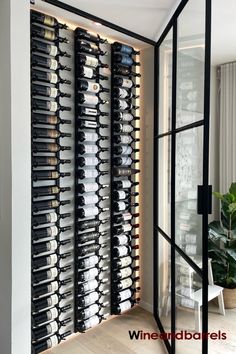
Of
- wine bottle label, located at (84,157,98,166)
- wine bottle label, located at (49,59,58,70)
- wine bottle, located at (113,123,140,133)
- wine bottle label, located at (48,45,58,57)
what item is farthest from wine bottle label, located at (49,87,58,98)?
wine bottle, located at (113,123,140,133)

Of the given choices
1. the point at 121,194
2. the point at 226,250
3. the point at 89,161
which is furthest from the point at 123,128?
the point at 226,250

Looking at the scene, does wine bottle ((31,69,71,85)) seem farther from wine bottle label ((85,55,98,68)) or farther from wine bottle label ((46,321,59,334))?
wine bottle label ((46,321,59,334))

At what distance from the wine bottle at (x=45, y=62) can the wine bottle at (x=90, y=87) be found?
205 mm

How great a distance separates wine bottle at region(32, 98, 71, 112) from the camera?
7.22ft

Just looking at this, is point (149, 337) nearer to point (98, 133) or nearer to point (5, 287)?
point (5, 287)

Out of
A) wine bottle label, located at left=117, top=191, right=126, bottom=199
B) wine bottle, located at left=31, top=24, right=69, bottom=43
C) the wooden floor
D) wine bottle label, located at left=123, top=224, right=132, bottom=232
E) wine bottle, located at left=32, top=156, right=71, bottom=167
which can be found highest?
wine bottle, located at left=31, top=24, right=69, bottom=43

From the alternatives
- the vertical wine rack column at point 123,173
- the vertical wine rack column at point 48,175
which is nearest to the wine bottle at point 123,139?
the vertical wine rack column at point 123,173

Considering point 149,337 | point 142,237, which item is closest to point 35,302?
point 149,337

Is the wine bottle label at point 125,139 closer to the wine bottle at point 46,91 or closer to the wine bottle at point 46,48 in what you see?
the wine bottle at point 46,91

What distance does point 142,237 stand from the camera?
10.4 ft

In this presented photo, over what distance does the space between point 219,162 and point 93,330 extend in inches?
102

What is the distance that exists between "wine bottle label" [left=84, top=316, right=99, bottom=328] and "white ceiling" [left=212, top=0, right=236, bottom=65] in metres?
2.79

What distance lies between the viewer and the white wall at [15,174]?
1774 mm

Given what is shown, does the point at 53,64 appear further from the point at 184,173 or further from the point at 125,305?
the point at 125,305
